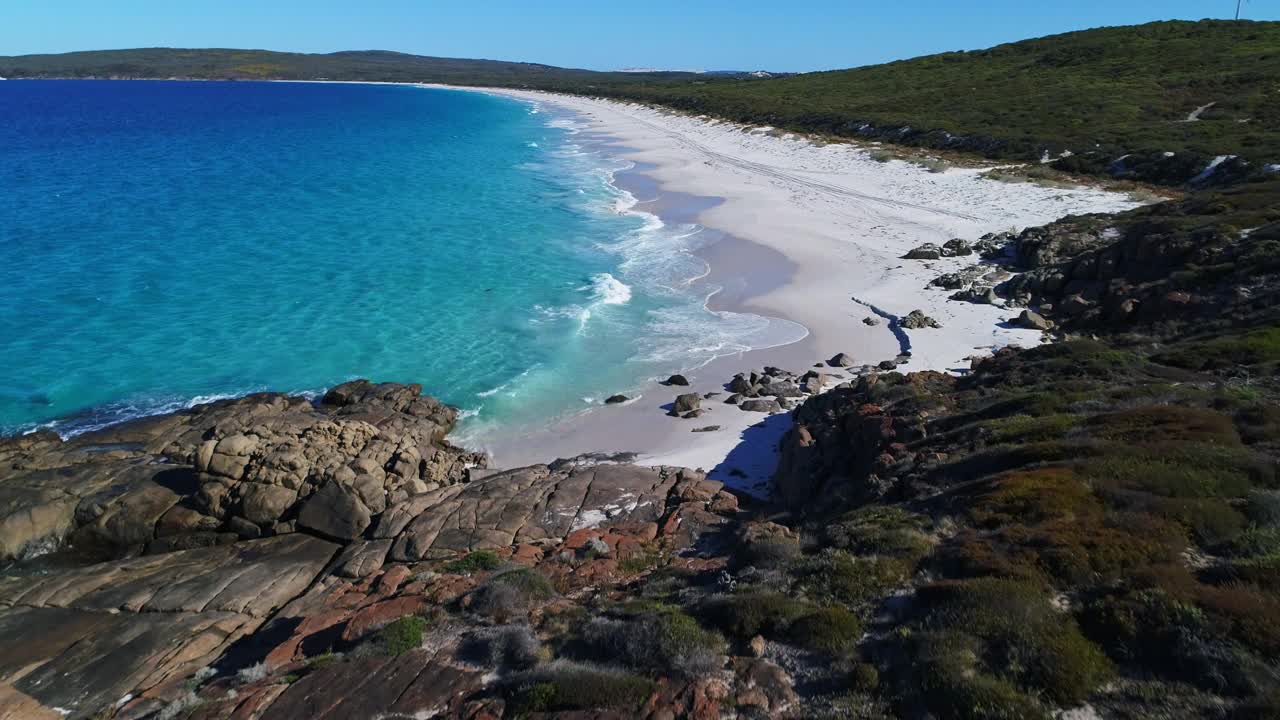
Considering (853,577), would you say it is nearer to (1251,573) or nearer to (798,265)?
(1251,573)

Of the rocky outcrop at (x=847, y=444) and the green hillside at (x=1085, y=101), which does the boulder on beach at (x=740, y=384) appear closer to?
the rocky outcrop at (x=847, y=444)

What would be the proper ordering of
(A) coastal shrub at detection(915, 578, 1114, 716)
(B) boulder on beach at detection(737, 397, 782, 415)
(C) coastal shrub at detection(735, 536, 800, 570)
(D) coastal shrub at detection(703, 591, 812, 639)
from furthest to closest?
(B) boulder on beach at detection(737, 397, 782, 415) → (C) coastal shrub at detection(735, 536, 800, 570) → (D) coastal shrub at detection(703, 591, 812, 639) → (A) coastal shrub at detection(915, 578, 1114, 716)

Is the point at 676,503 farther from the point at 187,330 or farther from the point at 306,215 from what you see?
the point at 306,215

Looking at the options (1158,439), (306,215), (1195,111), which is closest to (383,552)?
(1158,439)

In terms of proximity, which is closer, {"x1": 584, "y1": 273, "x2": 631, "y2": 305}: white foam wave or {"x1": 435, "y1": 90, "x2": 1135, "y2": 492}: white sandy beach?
{"x1": 435, "y1": 90, "x2": 1135, "y2": 492}: white sandy beach

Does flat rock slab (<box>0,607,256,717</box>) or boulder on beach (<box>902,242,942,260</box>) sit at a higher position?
boulder on beach (<box>902,242,942,260</box>)

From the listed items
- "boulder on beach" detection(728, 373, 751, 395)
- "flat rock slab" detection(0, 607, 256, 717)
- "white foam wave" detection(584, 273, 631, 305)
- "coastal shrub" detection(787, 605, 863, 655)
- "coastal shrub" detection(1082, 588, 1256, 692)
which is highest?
"coastal shrub" detection(1082, 588, 1256, 692)

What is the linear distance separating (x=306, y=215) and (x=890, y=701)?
2048 inches

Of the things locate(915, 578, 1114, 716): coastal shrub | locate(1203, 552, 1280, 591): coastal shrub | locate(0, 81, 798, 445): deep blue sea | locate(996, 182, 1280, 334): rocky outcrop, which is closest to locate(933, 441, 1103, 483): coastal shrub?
locate(1203, 552, 1280, 591): coastal shrub

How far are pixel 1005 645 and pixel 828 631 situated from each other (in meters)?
1.98

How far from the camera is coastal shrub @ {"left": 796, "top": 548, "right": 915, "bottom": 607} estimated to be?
31.6ft

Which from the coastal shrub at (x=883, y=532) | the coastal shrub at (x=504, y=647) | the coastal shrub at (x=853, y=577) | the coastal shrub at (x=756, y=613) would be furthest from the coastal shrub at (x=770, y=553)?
the coastal shrub at (x=504, y=647)

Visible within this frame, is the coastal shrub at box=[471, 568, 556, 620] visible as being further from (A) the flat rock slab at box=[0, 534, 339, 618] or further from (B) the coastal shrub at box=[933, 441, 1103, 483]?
(B) the coastal shrub at box=[933, 441, 1103, 483]

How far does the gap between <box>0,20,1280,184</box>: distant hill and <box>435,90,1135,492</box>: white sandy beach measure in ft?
22.9
